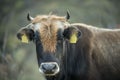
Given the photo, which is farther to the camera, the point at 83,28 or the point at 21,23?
the point at 21,23

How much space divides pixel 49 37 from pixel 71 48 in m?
1.11

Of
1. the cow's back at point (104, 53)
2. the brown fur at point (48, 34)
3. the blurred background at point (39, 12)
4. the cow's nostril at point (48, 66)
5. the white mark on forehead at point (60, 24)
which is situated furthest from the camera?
the blurred background at point (39, 12)

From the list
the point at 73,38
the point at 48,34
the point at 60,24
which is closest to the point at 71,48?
the point at 73,38

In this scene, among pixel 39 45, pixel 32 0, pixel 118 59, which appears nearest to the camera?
pixel 39 45

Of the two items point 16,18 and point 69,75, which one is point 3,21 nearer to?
point 16,18

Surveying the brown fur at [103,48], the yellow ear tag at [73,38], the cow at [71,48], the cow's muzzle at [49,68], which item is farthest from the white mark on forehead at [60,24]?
the cow's muzzle at [49,68]

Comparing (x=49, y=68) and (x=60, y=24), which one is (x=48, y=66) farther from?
(x=60, y=24)

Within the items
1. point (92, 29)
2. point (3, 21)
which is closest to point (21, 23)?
point (3, 21)

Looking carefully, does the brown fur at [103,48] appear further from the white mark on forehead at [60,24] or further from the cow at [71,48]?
the white mark on forehead at [60,24]

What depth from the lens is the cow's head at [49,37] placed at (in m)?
12.7

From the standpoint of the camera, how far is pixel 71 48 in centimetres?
1384

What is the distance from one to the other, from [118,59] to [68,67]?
4.73 ft

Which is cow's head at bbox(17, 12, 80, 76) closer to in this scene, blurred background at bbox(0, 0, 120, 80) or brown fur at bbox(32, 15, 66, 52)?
brown fur at bbox(32, 15, 66, 52)

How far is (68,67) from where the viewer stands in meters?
13.8
